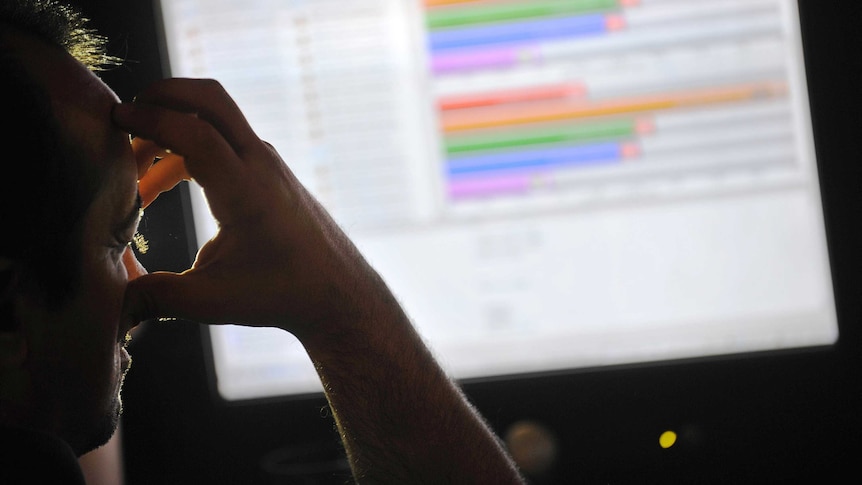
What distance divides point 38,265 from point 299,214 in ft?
0.52

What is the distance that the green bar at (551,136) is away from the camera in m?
0.74

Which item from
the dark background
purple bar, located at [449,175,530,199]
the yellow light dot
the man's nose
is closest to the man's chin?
the man's nose

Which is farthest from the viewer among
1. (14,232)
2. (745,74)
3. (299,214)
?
(745,74)

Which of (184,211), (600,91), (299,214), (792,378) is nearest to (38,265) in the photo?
Result: (299,214)

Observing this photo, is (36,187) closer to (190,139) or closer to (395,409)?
(190,139)

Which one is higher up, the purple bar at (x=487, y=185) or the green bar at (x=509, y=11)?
the green bar at (x=509, y=11)

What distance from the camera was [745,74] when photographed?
2.35 feet

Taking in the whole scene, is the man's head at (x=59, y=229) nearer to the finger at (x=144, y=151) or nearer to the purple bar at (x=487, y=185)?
the finger at (x=144, y=151)

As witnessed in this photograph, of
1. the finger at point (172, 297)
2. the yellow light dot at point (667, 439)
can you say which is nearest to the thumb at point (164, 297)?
the finger at point (172, 297)

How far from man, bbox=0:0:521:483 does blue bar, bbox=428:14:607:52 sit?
27 cm

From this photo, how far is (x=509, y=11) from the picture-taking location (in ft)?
2.44

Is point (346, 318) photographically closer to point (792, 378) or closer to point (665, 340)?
point (665, 340)

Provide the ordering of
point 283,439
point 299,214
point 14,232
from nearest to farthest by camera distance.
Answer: point 14,232, point 299,214, point 283,439

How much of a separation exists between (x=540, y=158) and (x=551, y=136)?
2 cm
